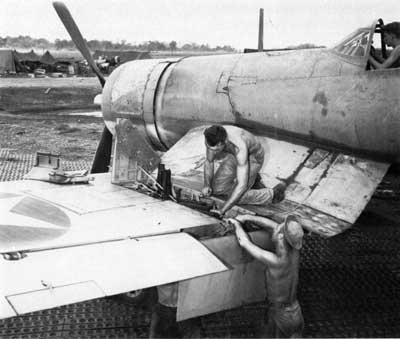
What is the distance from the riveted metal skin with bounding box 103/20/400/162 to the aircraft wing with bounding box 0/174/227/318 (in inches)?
49.0

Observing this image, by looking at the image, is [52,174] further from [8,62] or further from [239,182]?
[8,62]

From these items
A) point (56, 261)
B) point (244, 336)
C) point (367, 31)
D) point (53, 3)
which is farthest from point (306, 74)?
point (53, 3)

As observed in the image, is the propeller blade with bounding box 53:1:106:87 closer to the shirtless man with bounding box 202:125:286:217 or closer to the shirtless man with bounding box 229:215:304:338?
the shirtless man with bounding box 202:125:286:217

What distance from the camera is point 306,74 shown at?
4.62 meters

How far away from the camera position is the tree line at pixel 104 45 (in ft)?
175

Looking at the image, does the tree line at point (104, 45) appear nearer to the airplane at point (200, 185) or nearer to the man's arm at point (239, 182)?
the airplane at point (200, 185)

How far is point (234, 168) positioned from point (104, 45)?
2446 inches

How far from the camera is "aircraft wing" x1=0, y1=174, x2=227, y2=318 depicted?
2.90m

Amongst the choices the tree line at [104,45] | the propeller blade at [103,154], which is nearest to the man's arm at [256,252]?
the propeller blade at [103,154]

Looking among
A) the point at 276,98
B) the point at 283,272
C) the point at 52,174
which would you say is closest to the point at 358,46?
the point at 276,98

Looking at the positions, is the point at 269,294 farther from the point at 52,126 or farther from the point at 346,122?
the point at 52,126

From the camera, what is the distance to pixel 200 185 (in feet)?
15.8

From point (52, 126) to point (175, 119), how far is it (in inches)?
380

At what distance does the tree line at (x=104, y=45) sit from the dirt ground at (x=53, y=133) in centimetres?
3175
